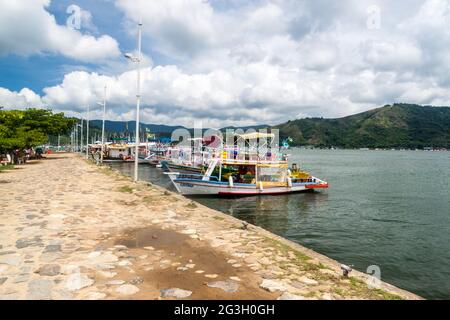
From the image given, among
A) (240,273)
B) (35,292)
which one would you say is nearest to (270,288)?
(240,273)

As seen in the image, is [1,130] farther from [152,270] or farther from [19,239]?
[152,270]

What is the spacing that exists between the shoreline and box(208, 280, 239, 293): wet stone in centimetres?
2

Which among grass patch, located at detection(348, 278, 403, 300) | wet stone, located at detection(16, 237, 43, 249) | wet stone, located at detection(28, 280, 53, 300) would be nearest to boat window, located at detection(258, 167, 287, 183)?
wet stone, located at detection(16, 237, 43, 249)

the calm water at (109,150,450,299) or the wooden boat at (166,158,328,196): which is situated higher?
the wooden boat at (166,158,328,196)

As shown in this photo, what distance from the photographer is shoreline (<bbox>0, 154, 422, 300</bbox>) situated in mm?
5258

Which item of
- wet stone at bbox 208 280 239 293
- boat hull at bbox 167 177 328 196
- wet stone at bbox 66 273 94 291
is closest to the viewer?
wet stone at bbox 66 273 94 291

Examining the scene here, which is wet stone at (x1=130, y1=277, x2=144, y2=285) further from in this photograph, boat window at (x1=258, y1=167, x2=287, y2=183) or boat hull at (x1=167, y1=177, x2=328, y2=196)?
boat window at (x1=258, y1=167, x2=287, y2=183)

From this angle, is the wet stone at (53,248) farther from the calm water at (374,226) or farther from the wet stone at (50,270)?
the calm water at (374,226)

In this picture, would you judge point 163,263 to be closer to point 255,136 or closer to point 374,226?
point 374,226

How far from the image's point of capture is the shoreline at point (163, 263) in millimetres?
5258

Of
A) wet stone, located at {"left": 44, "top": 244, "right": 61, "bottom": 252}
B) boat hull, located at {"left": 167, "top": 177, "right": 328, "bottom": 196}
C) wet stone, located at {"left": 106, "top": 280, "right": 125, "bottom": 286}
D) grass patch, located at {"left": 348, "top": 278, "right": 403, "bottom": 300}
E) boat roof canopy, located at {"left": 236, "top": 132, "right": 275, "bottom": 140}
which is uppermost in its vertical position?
boat roof canopy, located at {"left": 236, "top": 132, "right": 275, "bottom": 140}

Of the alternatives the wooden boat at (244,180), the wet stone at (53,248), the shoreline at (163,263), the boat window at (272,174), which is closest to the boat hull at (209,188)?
the wooden boat at (244,180)

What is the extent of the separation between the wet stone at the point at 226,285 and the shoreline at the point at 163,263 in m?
0.02

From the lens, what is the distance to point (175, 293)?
5133 millimetres
